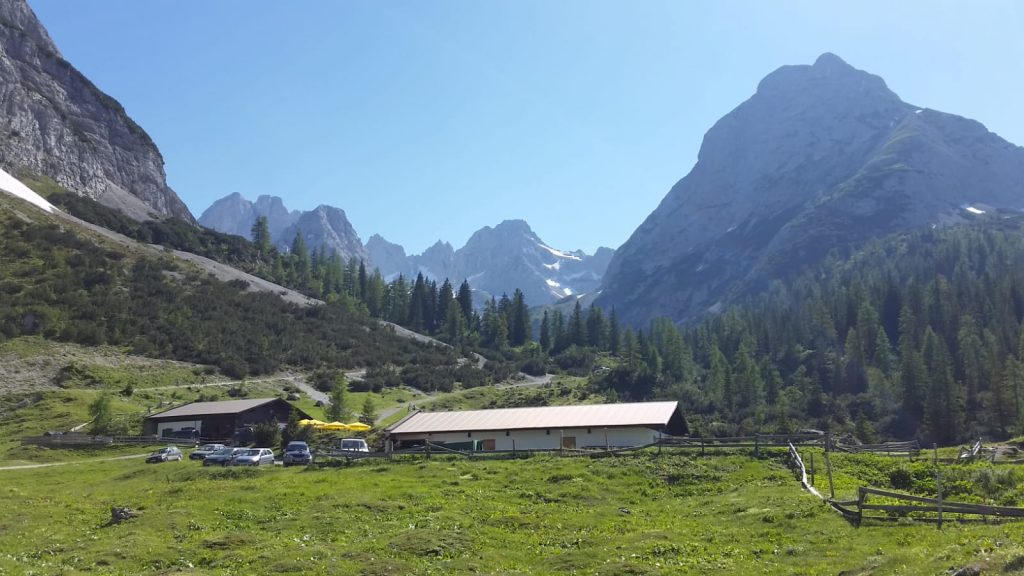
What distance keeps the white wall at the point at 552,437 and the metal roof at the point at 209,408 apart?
917 inches

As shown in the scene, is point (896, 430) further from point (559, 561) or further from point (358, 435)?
point (559, 561)

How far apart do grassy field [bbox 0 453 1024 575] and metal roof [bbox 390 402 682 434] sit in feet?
35.6

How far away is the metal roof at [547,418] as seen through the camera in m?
59.1

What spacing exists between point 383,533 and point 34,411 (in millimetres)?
65453

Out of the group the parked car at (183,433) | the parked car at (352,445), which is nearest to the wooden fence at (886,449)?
the parked car at (352,445)

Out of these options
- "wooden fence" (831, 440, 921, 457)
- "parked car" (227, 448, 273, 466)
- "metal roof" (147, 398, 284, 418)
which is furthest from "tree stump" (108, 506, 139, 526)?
"metal roof" (147, 398, 284, 418)

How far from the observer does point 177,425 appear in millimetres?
77688

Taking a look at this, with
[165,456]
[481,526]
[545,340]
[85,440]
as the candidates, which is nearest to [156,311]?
[85,440]

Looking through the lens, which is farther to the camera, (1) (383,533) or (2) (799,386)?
(2) (799,386)

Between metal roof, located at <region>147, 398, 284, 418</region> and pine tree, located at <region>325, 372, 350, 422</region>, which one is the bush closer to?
metal roof, located at <region>147, 398, 284, 418</region>

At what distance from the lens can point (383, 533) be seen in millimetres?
29219

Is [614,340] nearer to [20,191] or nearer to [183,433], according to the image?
[183,433]

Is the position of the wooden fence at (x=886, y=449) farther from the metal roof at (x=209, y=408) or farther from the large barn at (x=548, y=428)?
the metal roof at (x=209, y=408)

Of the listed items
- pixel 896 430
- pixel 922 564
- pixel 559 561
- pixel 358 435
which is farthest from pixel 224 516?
pixel 896 430
